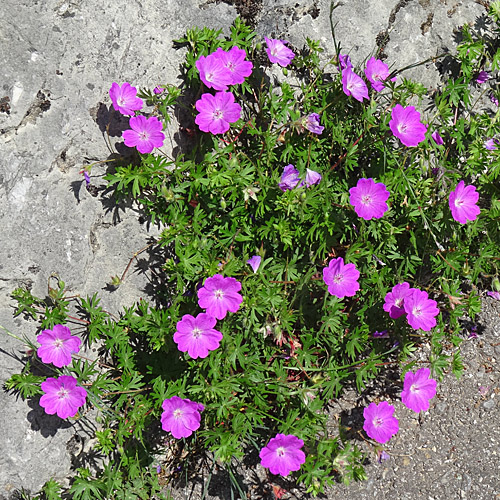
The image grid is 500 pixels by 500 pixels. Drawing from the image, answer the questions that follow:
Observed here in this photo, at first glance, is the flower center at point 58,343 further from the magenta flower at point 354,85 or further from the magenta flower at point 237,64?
the magenta flower at point 354,85

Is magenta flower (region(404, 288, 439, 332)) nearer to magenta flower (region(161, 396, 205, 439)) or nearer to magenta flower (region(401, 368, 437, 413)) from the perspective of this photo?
magenta flower (region(401, 368, 437, 413))

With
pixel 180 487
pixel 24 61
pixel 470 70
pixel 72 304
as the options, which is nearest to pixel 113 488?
pixel 180 487

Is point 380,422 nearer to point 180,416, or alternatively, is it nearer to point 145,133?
point 180,416

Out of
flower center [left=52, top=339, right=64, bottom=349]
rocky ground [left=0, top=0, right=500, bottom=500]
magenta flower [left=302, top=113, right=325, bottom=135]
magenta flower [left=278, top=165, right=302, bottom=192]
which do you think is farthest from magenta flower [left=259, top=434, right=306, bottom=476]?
magenta flower [left=302, top=113, right=325, bottom=135]

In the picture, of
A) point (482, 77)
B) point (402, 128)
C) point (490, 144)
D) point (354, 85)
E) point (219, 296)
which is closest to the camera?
point (219, 296)

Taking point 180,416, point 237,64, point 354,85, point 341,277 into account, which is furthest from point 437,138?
point 180,416

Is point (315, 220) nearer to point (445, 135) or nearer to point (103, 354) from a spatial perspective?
point (445, 135)
